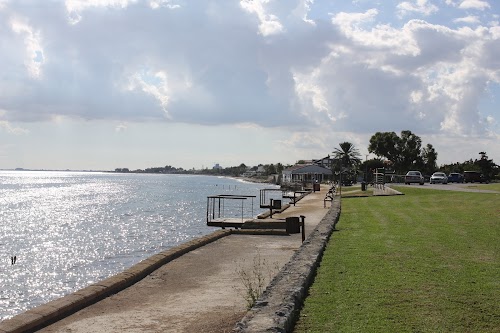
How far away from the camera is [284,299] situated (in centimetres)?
767

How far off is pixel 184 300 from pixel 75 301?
1940mm

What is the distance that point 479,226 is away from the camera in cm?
1722

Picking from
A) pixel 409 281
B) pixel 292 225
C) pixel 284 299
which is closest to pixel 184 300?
pixel 284 299

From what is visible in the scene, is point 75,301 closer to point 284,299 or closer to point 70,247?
point 284,299

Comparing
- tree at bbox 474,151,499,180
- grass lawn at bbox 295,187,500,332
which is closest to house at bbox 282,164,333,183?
tree at bbox 474,151,499,180

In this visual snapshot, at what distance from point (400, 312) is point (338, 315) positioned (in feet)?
2.98

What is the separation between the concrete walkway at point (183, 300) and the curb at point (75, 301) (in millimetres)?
55

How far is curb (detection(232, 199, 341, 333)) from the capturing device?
654 cm

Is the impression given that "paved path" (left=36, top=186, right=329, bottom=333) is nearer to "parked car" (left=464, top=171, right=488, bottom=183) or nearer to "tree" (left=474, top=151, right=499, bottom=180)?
"parked car" (left=464, top=171, right=488, bottom=183)

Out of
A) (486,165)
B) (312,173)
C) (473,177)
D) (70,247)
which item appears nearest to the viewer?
(70,247)

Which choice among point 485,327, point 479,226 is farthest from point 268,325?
point 479,226

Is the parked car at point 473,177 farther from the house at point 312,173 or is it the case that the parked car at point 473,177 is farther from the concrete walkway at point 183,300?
the house at point 312,173

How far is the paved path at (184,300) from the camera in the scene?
8.12 m

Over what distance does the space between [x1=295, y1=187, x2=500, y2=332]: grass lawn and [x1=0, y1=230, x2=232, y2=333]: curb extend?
4.09 metres
